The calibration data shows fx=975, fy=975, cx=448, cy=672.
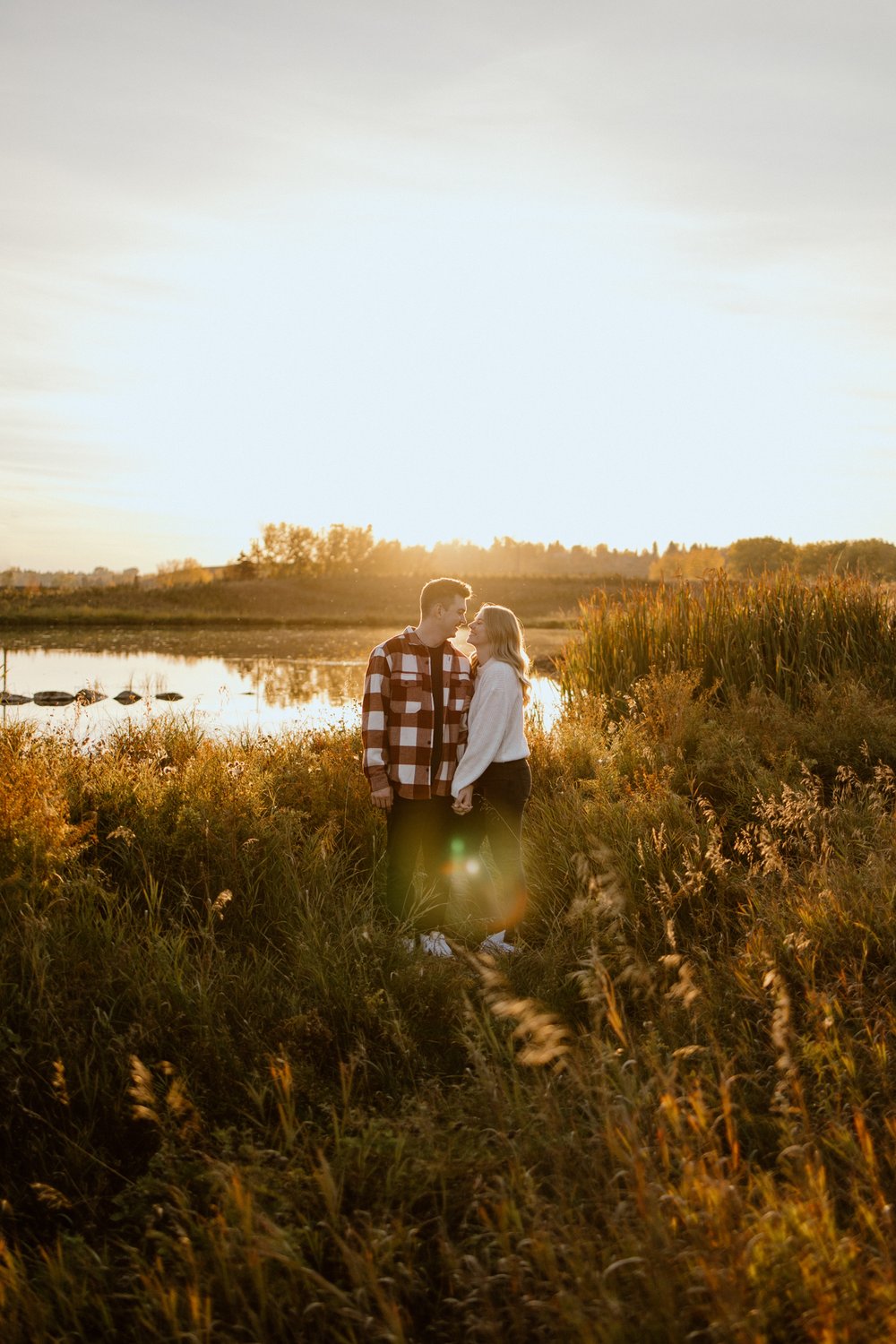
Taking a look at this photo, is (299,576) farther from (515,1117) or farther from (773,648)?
(515,1117)

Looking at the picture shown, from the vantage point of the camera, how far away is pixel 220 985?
13.4 feet

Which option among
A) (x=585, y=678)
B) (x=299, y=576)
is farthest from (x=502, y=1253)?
(x=299, y=576)

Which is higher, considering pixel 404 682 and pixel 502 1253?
pixel 404 682

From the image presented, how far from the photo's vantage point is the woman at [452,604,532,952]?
5.07 metres

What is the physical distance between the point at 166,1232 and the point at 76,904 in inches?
79.1

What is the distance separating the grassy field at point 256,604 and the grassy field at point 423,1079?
101ft

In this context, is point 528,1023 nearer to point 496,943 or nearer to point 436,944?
point 436,944

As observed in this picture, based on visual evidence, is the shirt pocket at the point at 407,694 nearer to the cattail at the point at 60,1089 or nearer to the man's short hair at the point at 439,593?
the man's short hair at the point at 439,593

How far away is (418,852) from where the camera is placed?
209 inches

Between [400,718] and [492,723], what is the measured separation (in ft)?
1.63

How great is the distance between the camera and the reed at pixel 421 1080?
224 centimetres

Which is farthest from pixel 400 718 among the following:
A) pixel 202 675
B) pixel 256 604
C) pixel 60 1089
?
pixel 256 604

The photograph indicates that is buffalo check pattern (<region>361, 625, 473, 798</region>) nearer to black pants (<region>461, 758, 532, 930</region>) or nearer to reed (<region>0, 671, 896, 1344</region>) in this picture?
black pants (<region>461, 758, 532, 930</region>)

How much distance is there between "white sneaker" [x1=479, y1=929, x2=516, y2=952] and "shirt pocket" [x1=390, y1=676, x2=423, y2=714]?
124 cm
